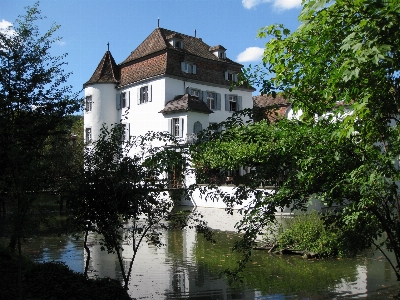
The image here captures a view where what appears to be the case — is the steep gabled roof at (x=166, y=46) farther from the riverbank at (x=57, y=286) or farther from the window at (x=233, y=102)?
the riverbank at (x=57, y=286)

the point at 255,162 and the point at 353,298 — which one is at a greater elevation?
the point at 255,162

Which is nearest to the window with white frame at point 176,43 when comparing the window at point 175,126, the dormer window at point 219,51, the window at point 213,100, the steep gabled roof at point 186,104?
the dormer window at point 219,51

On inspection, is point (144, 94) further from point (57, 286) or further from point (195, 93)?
point (57, 286)

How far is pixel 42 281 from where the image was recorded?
8234mm

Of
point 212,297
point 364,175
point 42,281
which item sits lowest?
point 212,297

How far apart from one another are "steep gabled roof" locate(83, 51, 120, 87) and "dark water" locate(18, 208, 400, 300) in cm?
2689

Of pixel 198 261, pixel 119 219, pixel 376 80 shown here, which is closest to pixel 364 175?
pixel 376 80

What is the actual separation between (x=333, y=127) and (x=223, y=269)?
302 inches

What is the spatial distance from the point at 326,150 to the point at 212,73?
36.7 metres

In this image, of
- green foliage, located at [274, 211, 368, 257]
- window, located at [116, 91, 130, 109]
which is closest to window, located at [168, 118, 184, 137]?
window, located at [116, 91, 130, 109]

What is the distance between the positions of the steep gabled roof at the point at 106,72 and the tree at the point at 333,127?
120ft

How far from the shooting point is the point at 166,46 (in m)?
38.7

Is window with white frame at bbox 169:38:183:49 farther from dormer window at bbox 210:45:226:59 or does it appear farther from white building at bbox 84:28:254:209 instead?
dormer window at bbox 210:45:226:59

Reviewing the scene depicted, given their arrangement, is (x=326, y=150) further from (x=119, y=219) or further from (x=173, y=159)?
(x=119, y=219)
